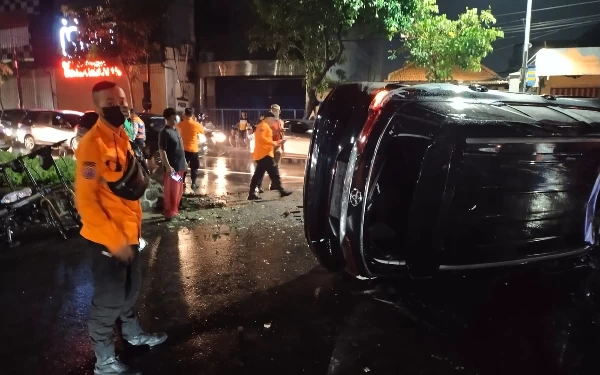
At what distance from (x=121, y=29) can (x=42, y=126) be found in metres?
6.93

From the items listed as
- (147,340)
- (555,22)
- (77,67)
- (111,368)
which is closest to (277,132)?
(147,340)

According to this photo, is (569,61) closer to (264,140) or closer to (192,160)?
(264,140)

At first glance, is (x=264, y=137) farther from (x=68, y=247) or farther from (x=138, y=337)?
(x=138, y=337)

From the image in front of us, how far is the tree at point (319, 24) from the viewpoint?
47.2 ft

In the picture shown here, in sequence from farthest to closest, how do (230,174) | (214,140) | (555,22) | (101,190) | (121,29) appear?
1. (121,29)
2. (214,140)
3. (555,22)
4. (230,174)
5. (101,190)

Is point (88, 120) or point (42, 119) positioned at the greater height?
point (88, 120)

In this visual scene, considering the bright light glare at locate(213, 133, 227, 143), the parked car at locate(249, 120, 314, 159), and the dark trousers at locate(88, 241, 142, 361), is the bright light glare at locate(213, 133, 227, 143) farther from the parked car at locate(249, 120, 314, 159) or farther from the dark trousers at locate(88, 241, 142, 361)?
the dark trousers at locate(88, 241, 142, 361)

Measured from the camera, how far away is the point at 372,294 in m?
4.48

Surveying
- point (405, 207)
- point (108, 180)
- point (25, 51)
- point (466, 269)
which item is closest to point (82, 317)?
point (108, 180)

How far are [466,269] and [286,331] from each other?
1582 mm

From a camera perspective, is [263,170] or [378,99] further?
[263,170]

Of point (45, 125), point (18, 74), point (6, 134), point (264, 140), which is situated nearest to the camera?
point (264, 140)

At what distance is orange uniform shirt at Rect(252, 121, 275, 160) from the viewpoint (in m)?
8.18

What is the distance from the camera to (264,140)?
322 inches
